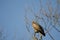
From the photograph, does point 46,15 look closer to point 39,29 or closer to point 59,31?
point 59,31

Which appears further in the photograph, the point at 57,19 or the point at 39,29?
the point at 57,19

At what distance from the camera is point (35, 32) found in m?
6.96

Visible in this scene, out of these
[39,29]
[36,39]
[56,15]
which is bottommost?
[36,39]

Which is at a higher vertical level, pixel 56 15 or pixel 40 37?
pixel 56 15

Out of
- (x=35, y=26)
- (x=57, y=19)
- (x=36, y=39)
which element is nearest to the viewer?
(x=36, y=39)

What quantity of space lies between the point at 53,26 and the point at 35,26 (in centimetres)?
317

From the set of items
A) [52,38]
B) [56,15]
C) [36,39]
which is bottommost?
[36,39]

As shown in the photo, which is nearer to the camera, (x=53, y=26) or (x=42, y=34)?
(x=42, y=34)

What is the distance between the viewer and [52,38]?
34.7 ft

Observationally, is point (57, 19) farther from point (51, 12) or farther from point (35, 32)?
point (35, 32)

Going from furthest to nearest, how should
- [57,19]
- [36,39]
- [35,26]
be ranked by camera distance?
[57,19] → [35,26] → [36,39]

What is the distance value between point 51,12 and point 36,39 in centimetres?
394

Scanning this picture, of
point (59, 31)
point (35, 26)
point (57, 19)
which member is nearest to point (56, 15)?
point (57, 19)

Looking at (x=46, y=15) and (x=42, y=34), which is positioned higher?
(x=46, y=15)
